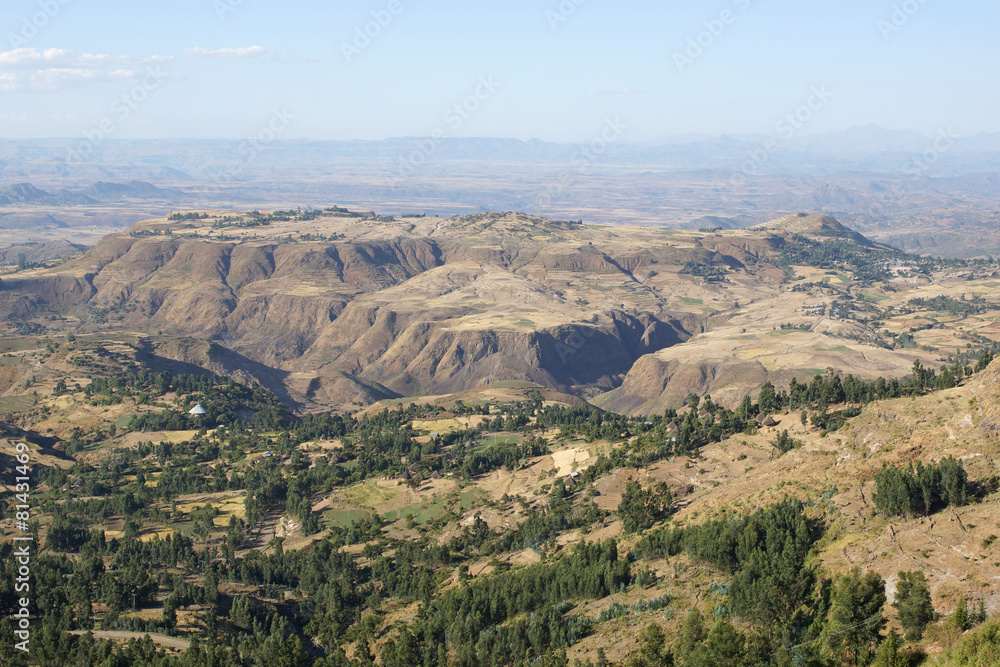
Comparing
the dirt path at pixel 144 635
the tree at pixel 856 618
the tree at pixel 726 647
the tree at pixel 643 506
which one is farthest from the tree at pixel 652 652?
the dirt path at pixel 144 635

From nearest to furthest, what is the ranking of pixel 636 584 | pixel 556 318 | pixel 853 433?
1. pixel 636 584
2. pixel 853 433
3. pixel 556 318

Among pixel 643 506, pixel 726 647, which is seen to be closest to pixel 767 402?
pixel 643 506

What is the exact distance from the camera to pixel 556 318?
634 ft

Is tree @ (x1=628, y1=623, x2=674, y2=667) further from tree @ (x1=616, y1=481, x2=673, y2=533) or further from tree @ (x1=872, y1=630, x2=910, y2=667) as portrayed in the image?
tree @ (x1=616, y1=481, x2=673, y2=533)

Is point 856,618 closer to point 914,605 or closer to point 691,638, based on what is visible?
point 914,605

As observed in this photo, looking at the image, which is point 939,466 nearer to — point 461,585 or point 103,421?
point 461,585

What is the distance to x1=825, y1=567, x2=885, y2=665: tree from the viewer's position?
39.0 meters

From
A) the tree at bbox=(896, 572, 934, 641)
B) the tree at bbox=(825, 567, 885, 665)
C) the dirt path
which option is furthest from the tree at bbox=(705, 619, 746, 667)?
the dirt path

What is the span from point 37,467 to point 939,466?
9858 centimetres

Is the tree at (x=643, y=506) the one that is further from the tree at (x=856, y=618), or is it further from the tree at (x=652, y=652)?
the tree at (x=856, y=618)

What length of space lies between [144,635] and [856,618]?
47.0m

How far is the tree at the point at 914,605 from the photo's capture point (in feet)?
126

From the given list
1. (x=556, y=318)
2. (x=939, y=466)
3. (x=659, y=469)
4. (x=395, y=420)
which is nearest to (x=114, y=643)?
(x=659, y=469)

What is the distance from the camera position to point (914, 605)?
38.6m
